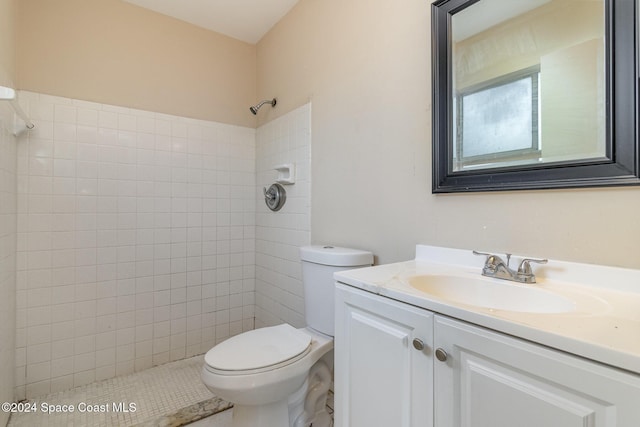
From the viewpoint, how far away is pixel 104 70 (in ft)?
6.26

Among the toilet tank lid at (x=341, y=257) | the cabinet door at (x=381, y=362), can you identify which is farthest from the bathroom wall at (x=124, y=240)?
the cabinet door at (x=381, y=362)

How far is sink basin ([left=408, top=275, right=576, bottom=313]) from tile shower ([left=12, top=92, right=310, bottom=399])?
102cm

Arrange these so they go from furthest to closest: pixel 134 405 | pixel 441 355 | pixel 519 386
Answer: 1. pixel 134 405
2. pixel 441 355
3. pixel 519 386

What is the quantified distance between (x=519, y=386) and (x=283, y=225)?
5.51 feet

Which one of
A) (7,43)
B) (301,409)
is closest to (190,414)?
(301,409)

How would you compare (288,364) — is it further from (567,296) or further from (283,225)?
(283,225)

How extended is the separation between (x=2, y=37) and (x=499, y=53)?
6.91ft

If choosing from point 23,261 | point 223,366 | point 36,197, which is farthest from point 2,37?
point 223,366

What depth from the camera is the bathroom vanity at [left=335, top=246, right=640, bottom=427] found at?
1.64 feet

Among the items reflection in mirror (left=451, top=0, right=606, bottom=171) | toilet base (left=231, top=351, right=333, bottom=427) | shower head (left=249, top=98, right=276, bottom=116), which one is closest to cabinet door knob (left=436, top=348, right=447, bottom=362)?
reflection in mirror (left=451, top=0, right=606, bottom=171)

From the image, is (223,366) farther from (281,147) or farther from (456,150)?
(281,147)

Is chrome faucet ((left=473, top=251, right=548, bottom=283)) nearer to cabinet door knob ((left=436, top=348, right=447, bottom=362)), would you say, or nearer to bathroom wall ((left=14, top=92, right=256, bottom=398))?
cabinet door knob ((left=436, top=348, right=447, bottom=362))

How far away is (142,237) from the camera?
6.60ft

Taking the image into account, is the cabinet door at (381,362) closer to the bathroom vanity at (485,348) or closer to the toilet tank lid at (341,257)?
the bathroom vanity at (485,348)
